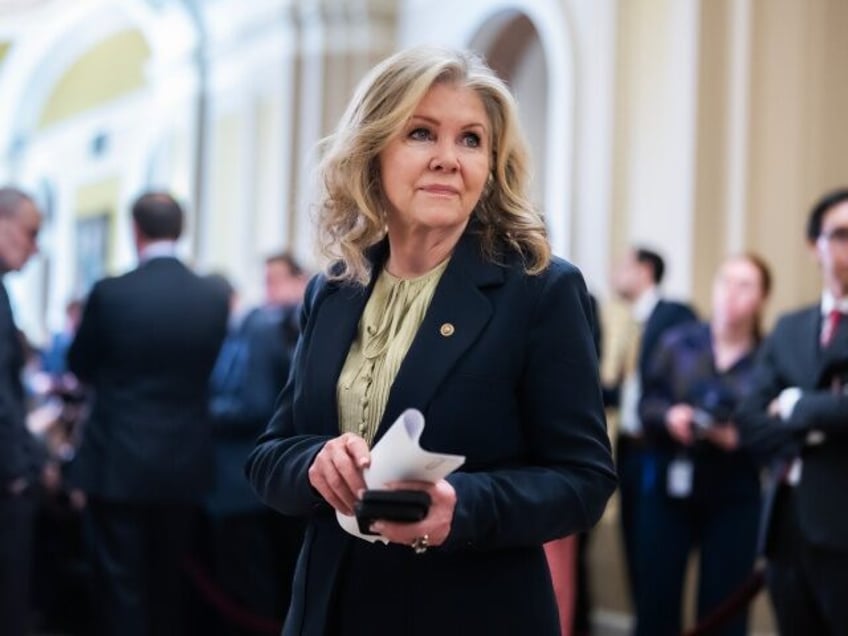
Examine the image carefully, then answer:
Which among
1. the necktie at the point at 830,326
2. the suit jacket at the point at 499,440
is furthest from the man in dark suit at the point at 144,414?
the suit jacket at the point at 499,440

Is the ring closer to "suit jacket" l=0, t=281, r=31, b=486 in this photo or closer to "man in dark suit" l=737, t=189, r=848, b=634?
"man in dark suit" l=737, t=189, r=848, b=634

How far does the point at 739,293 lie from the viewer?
5543 millimetres

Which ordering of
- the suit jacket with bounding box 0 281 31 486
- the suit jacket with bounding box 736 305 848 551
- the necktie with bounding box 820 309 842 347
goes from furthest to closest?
the suit jacket with bounding box 0 281 31 486 < the necktie with bounding box 820 309 842 347 < the suit jacket with bounding box 736 305 848 551

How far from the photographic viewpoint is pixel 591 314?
2.33 meters

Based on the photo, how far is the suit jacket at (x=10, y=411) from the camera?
14.8 ft

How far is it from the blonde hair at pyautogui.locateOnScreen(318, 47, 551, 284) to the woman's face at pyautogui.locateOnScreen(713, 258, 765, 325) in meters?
3.28

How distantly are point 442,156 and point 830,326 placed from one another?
2369mm

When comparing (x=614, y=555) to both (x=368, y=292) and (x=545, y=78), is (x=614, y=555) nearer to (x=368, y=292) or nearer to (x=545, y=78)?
(x=545, y=78)

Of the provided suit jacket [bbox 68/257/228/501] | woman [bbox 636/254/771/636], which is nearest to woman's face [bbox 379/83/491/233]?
woman [bbox 636/254/771/636]

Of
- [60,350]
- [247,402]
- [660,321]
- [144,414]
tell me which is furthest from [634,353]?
[60,350]

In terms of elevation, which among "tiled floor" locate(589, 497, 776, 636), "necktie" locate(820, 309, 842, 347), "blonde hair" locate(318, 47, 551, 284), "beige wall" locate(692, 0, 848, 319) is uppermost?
"beige wall" locate(692, 0, 848, 319)

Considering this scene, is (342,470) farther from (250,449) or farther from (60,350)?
(60,350)

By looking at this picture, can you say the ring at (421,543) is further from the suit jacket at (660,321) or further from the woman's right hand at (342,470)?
the suit jacket at (660,321)

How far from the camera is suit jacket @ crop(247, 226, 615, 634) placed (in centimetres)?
220
